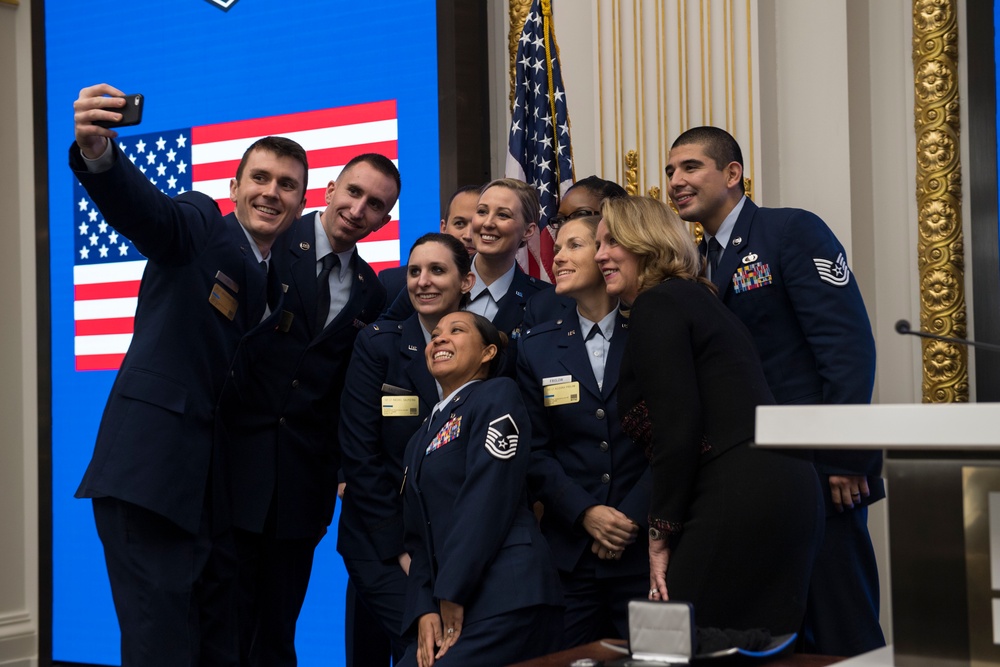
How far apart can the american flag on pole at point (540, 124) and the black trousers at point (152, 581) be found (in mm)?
1668

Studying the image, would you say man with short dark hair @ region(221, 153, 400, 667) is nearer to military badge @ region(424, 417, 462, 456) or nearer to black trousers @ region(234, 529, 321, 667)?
black trousers @ region(234, 529, 321, 667)

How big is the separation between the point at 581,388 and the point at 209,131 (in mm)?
3260

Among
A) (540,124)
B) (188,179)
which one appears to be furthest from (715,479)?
(188,179)

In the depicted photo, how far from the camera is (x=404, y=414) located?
Result: 3156mm

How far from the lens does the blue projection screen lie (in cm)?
486

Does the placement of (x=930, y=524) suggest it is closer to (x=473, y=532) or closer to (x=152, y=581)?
(x=473, y=532)

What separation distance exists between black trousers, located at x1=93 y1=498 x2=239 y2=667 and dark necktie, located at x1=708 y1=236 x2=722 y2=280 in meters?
1.60

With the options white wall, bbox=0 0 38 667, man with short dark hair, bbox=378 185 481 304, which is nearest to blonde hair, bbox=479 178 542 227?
man with short dark hair, bbox=378 185 481 304

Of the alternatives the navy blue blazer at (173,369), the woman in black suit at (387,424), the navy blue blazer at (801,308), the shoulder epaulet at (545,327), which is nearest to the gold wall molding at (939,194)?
the navy blue blazer at (801,308)

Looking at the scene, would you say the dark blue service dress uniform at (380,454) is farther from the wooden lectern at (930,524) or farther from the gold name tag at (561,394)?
Result: the wooden lectern at (930,524)

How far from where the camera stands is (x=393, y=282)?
3.84 metres

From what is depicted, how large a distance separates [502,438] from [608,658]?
1.19 metres

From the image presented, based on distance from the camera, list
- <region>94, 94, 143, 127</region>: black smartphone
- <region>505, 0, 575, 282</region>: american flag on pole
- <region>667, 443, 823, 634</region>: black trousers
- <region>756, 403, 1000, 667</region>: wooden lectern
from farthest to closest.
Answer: <region>505, 0, 575, 282</region>: american flag on pole
<region>94, 94, 143, 127</region>: black smartphone
<region>667, 443, 823, 634</region>: black trousers
<region>756, 403, 1000, 667</region>: wooden lectern

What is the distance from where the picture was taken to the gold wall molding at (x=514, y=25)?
15.0 feet
